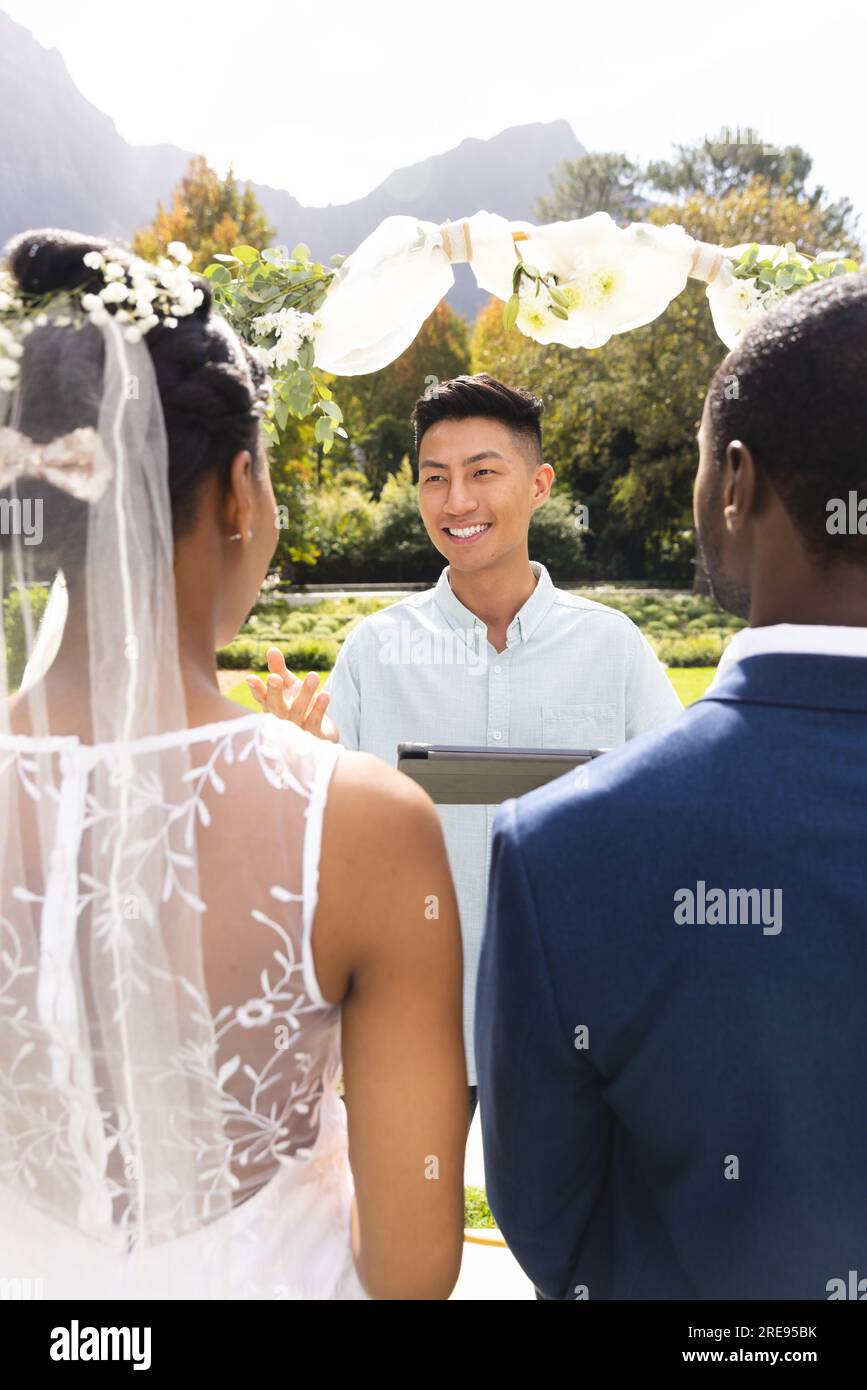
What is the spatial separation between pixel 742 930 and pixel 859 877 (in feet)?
0.48

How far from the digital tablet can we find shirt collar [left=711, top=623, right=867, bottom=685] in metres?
1.08

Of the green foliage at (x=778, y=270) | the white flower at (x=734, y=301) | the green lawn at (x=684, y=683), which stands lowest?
the green lawn at (x=684, y=683)

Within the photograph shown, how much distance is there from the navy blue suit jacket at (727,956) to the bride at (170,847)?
0.23m

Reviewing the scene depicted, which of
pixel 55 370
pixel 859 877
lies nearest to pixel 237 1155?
pixel 859 877

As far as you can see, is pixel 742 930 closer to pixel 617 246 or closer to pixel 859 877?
pixel 859 877

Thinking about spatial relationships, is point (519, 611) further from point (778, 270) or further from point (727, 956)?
point (727, 956)

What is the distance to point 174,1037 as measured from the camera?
58.9 inches

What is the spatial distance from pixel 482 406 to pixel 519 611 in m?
0.70

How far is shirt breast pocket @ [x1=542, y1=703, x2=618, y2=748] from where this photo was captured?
3.42 m

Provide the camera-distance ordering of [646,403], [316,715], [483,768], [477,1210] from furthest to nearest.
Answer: [646,403] < [477,1210] < [316,715] < [483,768]

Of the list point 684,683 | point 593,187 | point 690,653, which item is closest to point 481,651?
point 684,683

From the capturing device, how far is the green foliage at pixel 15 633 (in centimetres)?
Answer: 162

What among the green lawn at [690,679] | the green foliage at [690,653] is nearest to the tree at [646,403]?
the green foliage at [690,653]

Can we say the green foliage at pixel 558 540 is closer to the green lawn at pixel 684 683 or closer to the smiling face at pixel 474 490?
the green lawn at pixel 684 683
